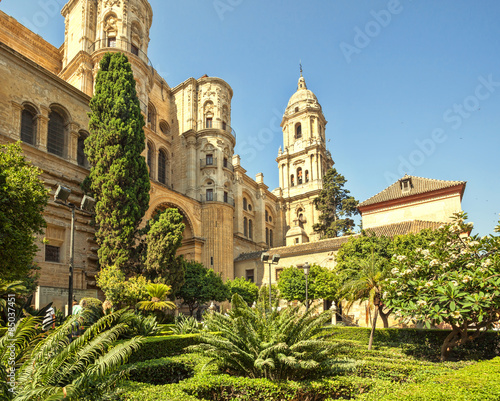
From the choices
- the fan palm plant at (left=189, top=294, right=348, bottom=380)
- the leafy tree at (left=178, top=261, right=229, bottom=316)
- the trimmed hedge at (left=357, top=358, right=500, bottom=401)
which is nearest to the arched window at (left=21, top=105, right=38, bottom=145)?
the leafy tree at (left=178, top=261, right=229, bottom=316)

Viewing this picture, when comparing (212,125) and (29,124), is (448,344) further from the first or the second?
(212,125)

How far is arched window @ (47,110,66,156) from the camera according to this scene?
2081 centimetres

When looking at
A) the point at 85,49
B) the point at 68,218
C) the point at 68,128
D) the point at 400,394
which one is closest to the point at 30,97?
the point at 68,128

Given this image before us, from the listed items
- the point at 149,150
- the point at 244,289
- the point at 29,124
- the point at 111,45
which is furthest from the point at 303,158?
the point at 29,124

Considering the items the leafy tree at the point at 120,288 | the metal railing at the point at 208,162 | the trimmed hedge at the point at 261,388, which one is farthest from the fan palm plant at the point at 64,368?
the metal railing at the point at 208,162

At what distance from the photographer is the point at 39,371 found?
4.08 m

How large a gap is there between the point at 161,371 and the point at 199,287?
18563mm

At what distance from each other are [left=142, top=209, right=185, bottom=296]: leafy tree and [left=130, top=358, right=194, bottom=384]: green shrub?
1302 cm

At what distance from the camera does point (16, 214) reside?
1109 cm

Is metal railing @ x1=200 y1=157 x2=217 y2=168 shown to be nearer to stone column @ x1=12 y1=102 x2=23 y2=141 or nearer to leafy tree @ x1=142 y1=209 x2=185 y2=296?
leafy tree @ x1=142 y1=209 x2=185 y2=296

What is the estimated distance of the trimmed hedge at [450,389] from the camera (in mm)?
4258

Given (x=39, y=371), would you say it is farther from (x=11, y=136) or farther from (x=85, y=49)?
(x=85, y=49)

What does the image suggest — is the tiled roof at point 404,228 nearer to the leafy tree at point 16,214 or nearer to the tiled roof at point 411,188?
the tiled roof at point 411,188

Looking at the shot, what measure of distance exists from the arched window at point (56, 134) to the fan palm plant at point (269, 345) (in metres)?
18.1
